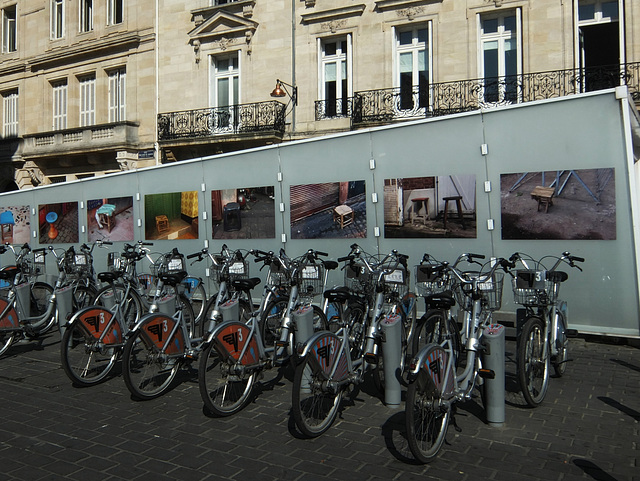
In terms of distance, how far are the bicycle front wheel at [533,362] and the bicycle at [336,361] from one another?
1.03 m

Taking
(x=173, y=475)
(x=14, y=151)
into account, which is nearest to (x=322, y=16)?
(x=14, y=151)

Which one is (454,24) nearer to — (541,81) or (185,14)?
(541,81)

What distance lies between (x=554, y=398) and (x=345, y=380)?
2043 millimetres

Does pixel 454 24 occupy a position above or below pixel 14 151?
above

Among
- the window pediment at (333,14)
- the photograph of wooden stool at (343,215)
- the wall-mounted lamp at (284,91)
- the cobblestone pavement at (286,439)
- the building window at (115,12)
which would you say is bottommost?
the cobblestone pavement at (286,439)

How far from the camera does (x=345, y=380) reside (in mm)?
4875

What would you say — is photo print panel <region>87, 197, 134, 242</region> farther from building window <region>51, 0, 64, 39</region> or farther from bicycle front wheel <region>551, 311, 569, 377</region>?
building window <region>51, 0, 64, 39</region>

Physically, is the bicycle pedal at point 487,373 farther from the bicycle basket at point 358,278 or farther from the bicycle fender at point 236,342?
the bicycle fender at point 236,342

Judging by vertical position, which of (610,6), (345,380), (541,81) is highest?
(610,6)

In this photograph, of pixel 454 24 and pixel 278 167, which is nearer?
pixel 278 167

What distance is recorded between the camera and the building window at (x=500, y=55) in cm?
1531

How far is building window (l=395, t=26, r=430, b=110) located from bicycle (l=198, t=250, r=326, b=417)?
11515 millimetres

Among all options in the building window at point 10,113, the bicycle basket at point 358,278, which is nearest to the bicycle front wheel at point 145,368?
the bicycle basket at point 358,278

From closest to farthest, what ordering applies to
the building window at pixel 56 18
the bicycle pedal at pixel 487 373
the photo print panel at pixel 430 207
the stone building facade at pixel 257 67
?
1. the bicycle pedal at pixel 487 373
2. the photo print panel at pixel 430 207
3. the stone building facade at pixel 257 67
4. the building window at pixel 56 18
